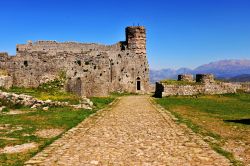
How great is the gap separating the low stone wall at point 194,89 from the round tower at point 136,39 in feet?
41.7

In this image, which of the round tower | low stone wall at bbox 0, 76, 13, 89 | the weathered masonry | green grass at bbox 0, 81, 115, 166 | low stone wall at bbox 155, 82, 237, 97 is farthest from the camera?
the round tower

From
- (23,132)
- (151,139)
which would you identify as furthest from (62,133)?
(151,139)

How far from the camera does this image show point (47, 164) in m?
10.0

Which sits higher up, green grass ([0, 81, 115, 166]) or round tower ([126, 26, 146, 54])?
round tower ([126, 26, 146, 54])

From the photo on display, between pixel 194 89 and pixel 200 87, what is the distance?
0.77 m

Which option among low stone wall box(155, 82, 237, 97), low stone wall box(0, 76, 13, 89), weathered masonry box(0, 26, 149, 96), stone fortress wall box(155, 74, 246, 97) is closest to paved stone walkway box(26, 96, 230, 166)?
low stone wall box(0, 76, 13, 89)

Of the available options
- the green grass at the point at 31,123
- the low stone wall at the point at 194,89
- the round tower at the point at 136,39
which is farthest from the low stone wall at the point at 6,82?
the round tower at the point at 136,39

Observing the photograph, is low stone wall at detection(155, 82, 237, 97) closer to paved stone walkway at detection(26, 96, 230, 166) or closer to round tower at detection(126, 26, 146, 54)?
round tower at detection(126, 26, 146, 54)

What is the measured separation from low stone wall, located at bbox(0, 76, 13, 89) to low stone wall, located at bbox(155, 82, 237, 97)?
1522cm

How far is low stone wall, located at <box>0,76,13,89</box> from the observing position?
35.8 metres

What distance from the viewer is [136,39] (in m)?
55.5

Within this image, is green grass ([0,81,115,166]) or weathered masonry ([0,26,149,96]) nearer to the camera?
green grass ([0,81,115,166])

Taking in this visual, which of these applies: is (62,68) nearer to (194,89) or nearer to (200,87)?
(194,89)

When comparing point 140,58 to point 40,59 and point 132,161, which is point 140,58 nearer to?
point 40,59
